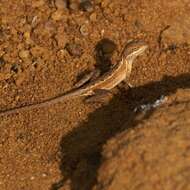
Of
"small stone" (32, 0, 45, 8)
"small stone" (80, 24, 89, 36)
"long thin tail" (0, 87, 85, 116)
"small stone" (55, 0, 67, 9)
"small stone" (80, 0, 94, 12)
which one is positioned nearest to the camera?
"long thin tail" (0, 87, 85, 116)

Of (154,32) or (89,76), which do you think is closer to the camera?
(89,76)

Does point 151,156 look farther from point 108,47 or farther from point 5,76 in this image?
point 5,76

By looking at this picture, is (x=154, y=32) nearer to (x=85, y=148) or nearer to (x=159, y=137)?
(x=85, y=148)

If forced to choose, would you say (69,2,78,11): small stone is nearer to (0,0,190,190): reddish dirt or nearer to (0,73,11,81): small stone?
(0,0,190,190): reddish dirt

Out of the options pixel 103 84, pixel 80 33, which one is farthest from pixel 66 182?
pixel 80 33

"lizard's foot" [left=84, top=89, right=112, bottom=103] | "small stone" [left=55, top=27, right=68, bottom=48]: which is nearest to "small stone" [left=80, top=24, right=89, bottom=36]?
"small stone" [left=55, top=27, right=68, bottom=48]
